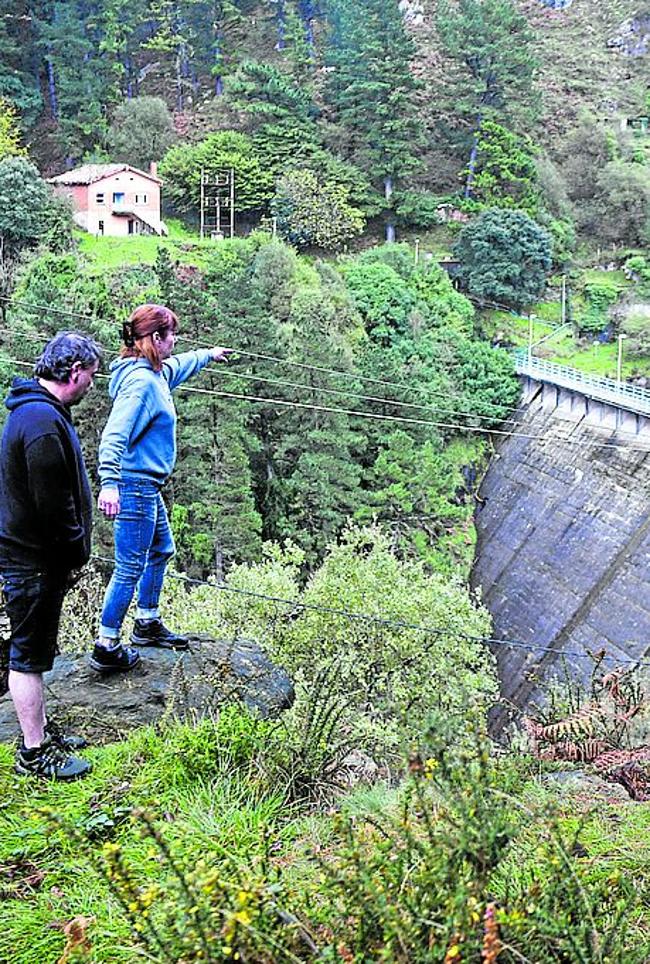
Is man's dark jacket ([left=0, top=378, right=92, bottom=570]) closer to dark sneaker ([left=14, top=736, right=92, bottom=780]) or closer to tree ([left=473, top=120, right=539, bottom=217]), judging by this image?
dark sneaker ([left=14, top=736, right=92, bottom=780])

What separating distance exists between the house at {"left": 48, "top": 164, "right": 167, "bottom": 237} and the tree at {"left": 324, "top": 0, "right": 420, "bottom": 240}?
26.4 feet

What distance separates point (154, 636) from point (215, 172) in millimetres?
28786

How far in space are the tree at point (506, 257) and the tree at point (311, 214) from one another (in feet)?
13.4

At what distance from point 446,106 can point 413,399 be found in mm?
18337

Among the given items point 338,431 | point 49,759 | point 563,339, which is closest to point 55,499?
point 49,759

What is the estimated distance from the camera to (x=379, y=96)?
31219mm

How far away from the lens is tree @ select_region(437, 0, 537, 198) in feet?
104

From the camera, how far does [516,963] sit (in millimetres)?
1558

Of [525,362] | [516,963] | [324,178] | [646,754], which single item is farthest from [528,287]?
[516,963]

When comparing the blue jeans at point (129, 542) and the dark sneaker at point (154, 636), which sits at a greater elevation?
the blue jeans at point (129, 542)

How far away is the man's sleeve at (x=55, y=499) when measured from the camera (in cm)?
275

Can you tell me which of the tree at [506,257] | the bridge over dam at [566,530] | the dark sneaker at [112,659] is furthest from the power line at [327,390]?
the dark sneaker at [112,659]

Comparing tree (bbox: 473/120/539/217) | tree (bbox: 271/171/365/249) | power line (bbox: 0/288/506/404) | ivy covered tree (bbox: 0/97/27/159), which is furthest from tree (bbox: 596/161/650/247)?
ivy covered tree (bbox: 0/97/27/159)

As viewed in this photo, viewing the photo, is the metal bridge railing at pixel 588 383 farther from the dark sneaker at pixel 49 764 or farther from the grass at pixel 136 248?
the dark sneaker at pixel 49 764
